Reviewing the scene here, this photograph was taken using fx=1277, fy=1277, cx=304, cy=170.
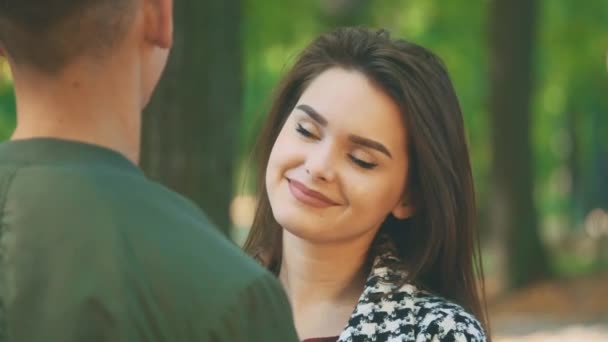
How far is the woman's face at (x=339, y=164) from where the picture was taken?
115 inches

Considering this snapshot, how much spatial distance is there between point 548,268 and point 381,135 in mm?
13957

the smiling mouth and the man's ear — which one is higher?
the man's ear

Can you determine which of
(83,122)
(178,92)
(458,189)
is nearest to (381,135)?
(458,189)

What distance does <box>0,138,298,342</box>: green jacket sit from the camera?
63.5 inches

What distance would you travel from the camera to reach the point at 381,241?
3.14 meters

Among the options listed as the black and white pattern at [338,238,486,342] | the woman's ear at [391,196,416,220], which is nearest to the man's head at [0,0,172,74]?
the black and white pattern at [338,238,486,342]

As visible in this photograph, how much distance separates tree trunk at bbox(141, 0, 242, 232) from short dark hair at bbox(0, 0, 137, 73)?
13.3 feet

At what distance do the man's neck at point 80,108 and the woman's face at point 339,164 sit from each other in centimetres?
118

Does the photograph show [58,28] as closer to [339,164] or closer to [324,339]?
[339,164]

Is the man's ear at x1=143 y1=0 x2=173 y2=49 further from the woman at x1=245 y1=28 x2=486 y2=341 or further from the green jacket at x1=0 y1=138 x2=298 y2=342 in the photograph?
the woman at x1=245 y1=28 x2=486 y2=341

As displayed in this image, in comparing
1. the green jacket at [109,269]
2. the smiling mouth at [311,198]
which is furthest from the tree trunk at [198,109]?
the green jacket at [109,269]

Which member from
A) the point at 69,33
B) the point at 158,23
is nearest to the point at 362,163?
the point at 158,23

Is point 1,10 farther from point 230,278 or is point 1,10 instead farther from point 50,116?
point 230,278

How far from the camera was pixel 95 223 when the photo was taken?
5.36 ft
